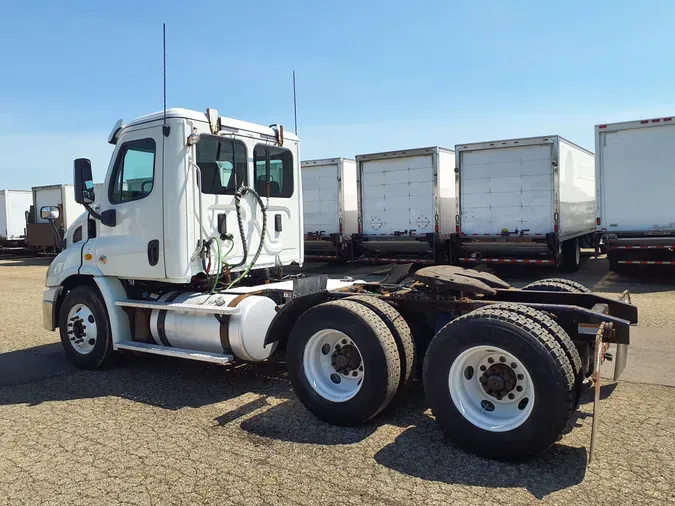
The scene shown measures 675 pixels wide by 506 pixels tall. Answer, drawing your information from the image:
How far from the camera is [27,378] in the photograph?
22.2 ft

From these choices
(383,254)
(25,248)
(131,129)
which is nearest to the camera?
(131,129)

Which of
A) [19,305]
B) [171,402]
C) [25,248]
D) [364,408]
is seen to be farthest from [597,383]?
[25,248]

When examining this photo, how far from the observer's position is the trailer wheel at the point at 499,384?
395 centimetres

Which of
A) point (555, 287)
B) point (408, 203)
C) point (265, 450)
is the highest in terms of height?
point (408, 203)

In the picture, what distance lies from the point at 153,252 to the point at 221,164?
122cm

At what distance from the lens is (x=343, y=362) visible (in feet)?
16.6

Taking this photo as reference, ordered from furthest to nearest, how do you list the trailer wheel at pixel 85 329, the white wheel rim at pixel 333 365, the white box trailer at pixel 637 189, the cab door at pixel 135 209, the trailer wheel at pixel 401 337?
the white box trailer at pixel 637 189 < the trailer wheel at pixel 85 329 < the cab door at pixel 135 209 < the white wheel rim at pixel 333 365 < the trailer wheel at pixel 401 337

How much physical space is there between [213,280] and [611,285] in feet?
34.2

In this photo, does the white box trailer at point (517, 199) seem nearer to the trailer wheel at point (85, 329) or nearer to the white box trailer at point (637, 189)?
the white box trailer at point (637, 189)

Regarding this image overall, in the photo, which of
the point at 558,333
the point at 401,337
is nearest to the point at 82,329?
the point at 401,337

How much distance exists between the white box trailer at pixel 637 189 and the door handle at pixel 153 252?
11.4m

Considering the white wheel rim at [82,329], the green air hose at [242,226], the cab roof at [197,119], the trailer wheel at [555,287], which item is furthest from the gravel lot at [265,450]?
the cab roof at [197,119]

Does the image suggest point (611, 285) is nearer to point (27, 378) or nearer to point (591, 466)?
point (591, 466)

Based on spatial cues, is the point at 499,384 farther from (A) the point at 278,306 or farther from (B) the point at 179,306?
(B) the point at 179,306
